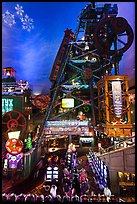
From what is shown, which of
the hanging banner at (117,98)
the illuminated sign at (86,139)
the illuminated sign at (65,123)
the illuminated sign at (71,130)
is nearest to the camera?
A: the hanging banner at (117,98)

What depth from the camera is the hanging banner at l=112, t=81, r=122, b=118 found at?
11.1 m

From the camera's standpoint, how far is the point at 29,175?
1076 cm

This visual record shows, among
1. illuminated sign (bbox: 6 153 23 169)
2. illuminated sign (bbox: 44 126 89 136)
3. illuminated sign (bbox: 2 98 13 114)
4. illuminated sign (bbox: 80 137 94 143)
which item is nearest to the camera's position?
illuminated sign (bbox: 6 153 23 169)

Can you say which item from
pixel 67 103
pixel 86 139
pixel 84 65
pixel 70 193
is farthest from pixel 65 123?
pixel 84 65

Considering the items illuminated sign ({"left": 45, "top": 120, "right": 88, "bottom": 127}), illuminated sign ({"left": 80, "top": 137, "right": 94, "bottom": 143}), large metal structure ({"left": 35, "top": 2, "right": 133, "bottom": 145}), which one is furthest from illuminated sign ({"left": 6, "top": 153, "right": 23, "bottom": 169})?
illuminated sign ({"left": 80, "top": 137, "right": 94, "bottom": 143})

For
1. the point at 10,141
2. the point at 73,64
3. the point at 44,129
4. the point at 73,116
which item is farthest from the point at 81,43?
the point at 10,141

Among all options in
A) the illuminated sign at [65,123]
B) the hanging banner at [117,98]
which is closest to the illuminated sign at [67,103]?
the illuminated sign at [65,123]

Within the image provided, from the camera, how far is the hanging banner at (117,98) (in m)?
11.1

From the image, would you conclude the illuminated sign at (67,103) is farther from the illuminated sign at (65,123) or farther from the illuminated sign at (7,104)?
the illuminated sign at (7,104)

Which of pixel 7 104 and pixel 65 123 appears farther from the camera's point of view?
pixel 7 104

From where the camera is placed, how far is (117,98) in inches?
443

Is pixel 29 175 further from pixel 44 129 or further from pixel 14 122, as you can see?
pixel 44 129

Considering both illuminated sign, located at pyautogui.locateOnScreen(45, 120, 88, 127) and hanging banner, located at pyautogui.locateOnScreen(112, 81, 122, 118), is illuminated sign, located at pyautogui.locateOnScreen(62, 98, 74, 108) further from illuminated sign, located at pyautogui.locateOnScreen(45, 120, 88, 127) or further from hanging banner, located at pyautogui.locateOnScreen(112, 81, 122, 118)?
hanging banner, located at pyautogui.locateOnScreen(112, 81, 122, 118)

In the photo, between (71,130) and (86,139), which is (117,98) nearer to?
(71,130)
